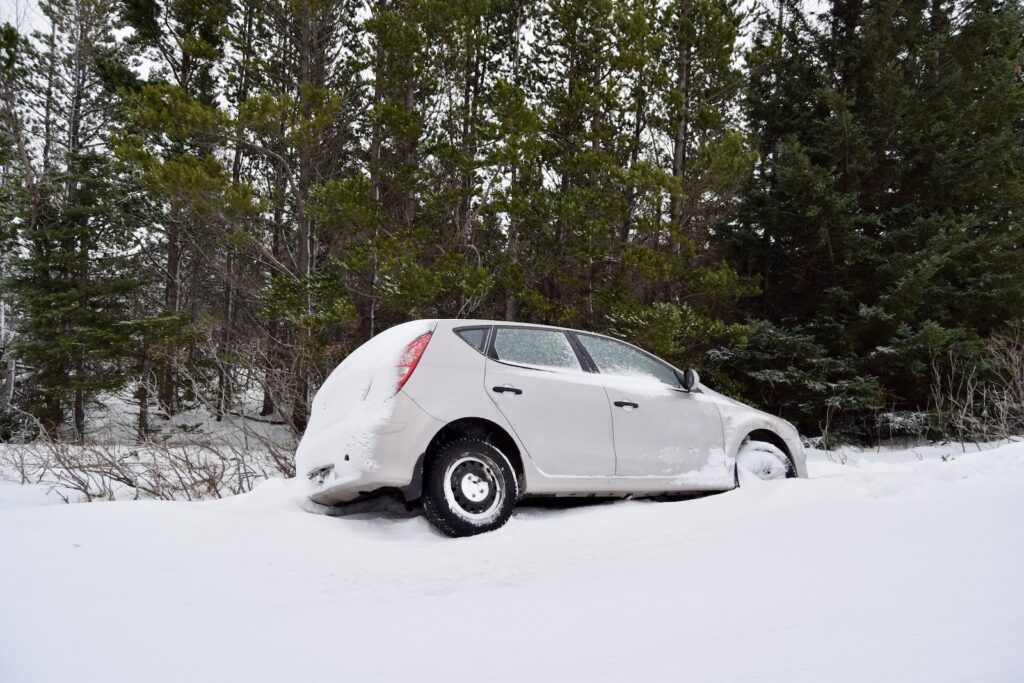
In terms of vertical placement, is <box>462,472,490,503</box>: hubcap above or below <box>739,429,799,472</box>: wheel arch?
below

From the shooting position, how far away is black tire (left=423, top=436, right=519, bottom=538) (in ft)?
14.0

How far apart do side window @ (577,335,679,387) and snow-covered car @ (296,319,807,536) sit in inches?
0.5

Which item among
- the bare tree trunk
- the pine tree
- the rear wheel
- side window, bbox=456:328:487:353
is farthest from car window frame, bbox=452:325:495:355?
the pine tree

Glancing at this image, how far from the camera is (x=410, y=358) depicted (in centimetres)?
452

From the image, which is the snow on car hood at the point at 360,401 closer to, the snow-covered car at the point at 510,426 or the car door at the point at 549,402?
the snow-covered car at the point at 510,426

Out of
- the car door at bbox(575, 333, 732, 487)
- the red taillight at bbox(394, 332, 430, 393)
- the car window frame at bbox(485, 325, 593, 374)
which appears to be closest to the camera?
the red taillight at bbox(394, 332, 430, 393)

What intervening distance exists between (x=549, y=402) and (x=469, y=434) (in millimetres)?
670

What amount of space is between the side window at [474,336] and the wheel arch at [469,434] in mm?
549

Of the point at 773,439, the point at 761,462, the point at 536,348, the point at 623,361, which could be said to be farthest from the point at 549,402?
the point at 773,439

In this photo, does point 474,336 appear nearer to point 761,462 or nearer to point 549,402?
point 549,402

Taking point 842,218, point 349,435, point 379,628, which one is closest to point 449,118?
point 842,218

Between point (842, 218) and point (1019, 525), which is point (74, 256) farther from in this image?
point (1019, 525)

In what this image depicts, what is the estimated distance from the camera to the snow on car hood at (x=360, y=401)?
168 inches

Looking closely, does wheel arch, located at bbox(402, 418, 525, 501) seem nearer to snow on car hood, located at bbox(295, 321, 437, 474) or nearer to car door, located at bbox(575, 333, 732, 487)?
snow on car hood, located at bbox(295, 321, 437, 474)
